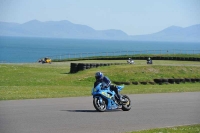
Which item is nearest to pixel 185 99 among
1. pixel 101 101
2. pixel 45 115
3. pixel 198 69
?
pixel 101 101

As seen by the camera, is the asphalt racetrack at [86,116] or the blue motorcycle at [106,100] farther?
the blue motorcycle at [106,100]

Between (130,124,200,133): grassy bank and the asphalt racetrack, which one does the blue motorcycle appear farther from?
(130,124,200,133): grassy bank

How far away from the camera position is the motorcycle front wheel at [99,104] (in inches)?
649

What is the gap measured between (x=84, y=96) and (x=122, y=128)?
370 inches

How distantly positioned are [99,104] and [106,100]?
0.37m

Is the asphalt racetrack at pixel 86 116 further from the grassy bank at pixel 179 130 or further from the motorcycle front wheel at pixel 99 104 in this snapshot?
the grassy bank at pixel 179 130

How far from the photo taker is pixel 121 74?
1340 inches

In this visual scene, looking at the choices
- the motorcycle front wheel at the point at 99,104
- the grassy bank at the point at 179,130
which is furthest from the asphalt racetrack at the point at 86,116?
the grassy bank at the point at 179,130

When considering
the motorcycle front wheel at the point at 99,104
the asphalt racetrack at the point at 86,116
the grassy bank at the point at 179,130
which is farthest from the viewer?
the motorcycle front wheel at the point at 99,104

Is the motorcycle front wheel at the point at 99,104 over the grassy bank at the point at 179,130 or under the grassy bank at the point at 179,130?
over

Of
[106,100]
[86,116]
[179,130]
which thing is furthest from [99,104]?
[179,130]

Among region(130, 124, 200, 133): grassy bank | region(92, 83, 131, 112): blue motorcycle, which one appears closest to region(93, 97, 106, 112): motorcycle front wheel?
region(92, 83, 131, 112): blue motorcycle

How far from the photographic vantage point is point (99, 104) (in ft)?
54.4

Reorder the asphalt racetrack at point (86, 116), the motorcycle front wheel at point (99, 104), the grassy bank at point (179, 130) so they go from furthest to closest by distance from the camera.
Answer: the motorcycle front wheel at point (99, 104)
the asphalt racetrack at point (86, 116)
the grassy bank at point (179, 130)
